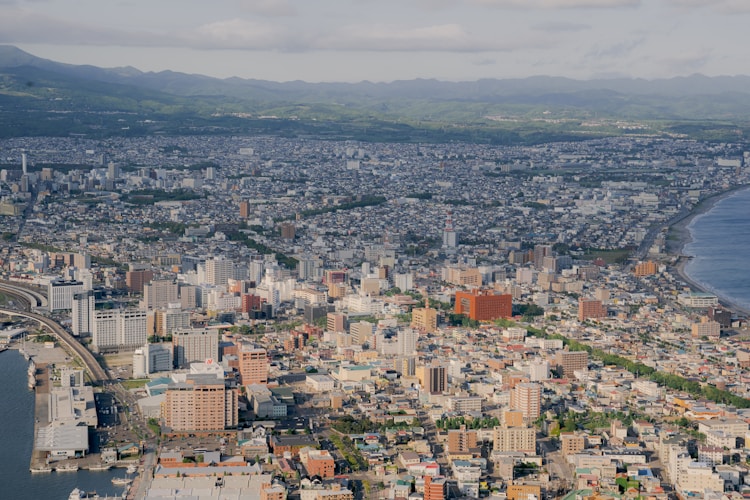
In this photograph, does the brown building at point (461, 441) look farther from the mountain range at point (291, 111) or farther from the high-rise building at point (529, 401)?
the mountain range at point (291, 111)

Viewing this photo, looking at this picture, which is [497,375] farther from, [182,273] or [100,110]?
[100,110]

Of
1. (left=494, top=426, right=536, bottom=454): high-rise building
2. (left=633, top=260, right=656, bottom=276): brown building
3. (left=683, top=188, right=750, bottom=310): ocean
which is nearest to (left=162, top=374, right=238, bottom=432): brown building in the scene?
(left=494, top=426, right=536, bottom=454): high-rise building

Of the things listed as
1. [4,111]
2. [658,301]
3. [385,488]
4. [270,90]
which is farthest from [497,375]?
[270,90]

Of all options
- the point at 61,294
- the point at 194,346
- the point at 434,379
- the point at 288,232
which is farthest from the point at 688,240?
the point at 194,346

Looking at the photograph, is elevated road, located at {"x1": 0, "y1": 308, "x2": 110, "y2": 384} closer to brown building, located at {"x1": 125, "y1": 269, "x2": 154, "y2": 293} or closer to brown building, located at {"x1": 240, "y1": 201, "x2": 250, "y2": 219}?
brown building, located at {"x1": 125, "y1": 269, "x2": 154, "y2": 293}

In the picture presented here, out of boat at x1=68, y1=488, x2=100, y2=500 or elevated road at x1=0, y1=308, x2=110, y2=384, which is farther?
elevated road at x1=0, y1=308, x2=110, y2=384

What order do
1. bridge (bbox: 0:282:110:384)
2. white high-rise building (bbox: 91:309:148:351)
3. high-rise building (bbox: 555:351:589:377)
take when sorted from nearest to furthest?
bridge (bbox: 0:282:110:384) < high-rise building (bbox: 555:351:589:377) < white high-rise building (bbox: 91:309:148:351)

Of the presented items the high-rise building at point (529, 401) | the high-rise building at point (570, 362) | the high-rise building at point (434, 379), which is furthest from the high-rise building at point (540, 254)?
the high-rise building at point (529, 401)
